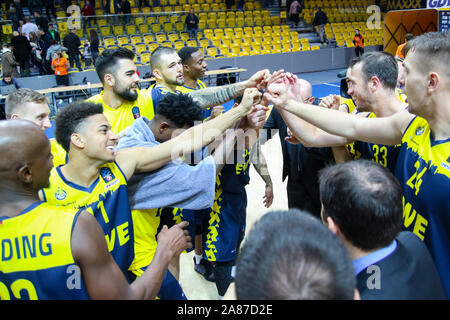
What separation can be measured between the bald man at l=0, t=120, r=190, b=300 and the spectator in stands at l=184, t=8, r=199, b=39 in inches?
556

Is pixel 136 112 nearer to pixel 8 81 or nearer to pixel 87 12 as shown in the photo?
pixel 8 81

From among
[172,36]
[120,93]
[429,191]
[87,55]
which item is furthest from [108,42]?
[429,191]

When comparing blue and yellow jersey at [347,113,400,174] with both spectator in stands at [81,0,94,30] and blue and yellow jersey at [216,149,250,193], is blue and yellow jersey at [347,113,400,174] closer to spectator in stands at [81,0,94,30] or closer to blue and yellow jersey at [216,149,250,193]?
blue and yellow jersey at [216,149,250,193]

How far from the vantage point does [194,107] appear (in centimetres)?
235

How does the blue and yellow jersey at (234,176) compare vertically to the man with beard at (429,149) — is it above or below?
below

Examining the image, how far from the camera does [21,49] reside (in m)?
11.2

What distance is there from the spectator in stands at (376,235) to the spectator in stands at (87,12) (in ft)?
46.9

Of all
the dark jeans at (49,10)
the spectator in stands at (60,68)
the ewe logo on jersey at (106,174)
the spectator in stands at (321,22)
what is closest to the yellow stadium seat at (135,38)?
the dark jeans at (49,10)

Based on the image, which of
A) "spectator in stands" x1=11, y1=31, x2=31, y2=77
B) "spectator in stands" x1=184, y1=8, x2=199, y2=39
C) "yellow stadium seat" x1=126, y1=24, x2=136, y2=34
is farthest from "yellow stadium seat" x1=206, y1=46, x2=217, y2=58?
"spectator in stands" x1=11, y1=31, x2=31, y2=77

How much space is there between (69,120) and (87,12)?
13.8 m

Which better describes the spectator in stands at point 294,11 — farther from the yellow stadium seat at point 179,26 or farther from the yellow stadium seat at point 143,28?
the yellow stadium seat at point 143,28

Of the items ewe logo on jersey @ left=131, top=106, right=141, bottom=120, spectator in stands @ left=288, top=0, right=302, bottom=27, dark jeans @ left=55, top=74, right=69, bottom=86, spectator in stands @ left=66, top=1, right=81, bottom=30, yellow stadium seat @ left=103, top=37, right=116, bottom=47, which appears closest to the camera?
ewe logo on jersey @ left=131, top=106, right=141, bottom=120

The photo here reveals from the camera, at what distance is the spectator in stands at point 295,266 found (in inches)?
35.7

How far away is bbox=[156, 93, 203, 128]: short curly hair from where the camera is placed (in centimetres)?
230
